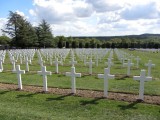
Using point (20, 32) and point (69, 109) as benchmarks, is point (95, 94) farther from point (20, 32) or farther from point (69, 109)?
point (20, 32)

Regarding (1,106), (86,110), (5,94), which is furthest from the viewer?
(5,94)

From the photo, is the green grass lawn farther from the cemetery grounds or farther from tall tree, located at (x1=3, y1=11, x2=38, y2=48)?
tall tree, located at (x1=3, y1=11, x2=38, y2=48)

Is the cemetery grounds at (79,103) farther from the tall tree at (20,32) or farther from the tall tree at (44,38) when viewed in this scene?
the tall tree at (44,38)

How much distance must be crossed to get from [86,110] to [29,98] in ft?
6.91

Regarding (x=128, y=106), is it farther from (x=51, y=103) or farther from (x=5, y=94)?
(x=5, y=94)

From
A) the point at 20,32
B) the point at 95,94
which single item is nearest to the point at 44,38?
the point at 20,32

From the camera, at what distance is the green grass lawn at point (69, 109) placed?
5.82m

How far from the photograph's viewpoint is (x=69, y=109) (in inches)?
253

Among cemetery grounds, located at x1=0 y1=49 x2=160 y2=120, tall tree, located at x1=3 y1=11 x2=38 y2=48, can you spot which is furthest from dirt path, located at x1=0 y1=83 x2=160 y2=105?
tall tree, located at x1=3 y1=11 x2=38 y2=48

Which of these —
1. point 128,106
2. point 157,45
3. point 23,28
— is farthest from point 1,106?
point 157,45

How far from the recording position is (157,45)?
274ft

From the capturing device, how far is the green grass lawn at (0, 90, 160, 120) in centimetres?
582

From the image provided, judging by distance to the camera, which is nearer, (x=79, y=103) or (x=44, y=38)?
(x=79, y=103)

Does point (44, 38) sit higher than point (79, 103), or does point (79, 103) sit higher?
point (44, 38)
